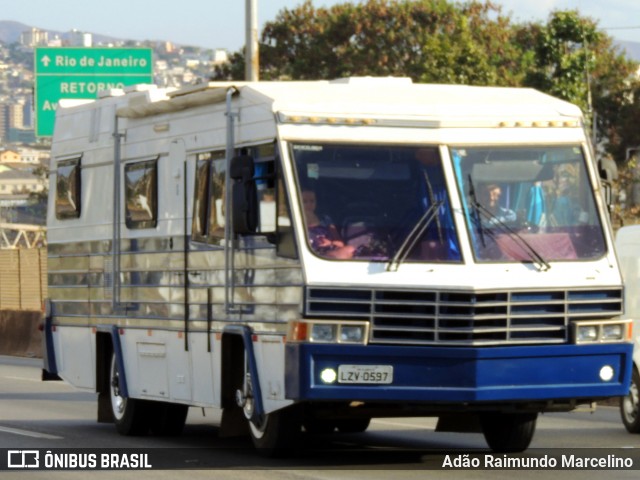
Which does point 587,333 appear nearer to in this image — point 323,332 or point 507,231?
point 507,231

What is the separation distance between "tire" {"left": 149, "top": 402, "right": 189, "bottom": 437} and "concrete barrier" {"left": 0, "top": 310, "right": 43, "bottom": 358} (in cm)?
1813

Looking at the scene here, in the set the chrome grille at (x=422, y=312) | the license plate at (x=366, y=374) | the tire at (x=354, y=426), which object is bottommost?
the tire at (x=354, y=426)

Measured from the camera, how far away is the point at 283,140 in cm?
1295

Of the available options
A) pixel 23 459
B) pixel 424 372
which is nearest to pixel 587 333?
pixel 424 372

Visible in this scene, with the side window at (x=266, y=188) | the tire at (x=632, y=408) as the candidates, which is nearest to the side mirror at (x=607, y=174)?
the side window at (x=266, y=188)

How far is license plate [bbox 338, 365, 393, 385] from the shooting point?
12.4 metres

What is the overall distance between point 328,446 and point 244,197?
2.96m

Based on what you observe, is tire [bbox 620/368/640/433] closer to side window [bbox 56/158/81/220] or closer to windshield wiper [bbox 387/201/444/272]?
windshield wiper [bbox 387/201/444/272]

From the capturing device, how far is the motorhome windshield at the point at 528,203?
12.8 meters

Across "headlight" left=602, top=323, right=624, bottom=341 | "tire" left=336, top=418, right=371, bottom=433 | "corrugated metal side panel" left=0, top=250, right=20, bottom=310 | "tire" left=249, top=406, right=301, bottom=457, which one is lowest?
"corrugated metal side panel" left=0, top=250, right=20, bottom=310

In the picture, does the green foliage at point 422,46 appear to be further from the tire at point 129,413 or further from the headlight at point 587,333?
the headlight at point 587,333

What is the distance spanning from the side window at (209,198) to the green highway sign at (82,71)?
2243 centimetres

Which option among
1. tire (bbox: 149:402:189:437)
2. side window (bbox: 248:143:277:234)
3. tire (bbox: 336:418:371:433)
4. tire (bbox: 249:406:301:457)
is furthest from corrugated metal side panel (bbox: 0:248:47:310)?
side window (bbox: 248:143:277:234)

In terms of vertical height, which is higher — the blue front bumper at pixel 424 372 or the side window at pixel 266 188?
the side window at pixel 266 188
